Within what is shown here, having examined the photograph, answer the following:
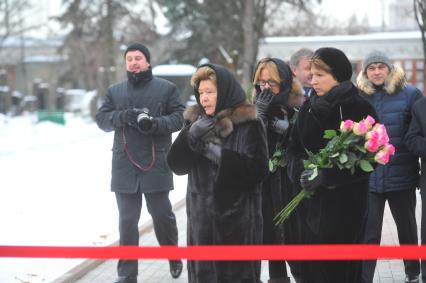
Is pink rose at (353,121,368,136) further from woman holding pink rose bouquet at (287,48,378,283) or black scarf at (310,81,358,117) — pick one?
black scarf at (310,81,358,117)

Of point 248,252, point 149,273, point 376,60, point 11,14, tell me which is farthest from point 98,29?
point 248,252

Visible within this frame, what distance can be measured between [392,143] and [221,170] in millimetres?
2206

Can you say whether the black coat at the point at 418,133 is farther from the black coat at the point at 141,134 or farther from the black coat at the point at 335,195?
the black coat at the point at 141,134

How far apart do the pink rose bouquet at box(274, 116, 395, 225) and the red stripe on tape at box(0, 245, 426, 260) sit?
0.75 meters

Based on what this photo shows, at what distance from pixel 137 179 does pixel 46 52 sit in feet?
262

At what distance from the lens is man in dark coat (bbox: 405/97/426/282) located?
542 centimetres

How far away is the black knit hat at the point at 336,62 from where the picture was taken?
4250mm

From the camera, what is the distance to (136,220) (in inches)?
245

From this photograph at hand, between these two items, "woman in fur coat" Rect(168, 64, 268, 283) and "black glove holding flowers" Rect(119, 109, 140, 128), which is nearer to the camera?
"woman in fur coat" Rect(168, 64, 268, 283)

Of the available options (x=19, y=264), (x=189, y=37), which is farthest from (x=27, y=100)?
(x=19, y=264)

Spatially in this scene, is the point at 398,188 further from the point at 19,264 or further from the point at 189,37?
the point at 189,37

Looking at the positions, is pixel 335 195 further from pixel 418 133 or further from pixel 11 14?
pixel 11 14

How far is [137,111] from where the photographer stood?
6.03m

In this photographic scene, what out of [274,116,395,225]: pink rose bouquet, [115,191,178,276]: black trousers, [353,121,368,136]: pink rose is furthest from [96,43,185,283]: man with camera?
[353,121,368,136]: pink rose
